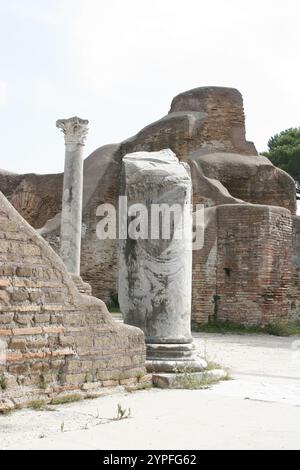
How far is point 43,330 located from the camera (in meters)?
4.97

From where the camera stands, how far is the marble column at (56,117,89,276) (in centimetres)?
1355

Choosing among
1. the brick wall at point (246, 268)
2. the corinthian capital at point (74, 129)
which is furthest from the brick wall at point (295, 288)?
the corinthian capital at point (74, 129)

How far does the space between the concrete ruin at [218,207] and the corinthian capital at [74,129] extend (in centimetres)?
361

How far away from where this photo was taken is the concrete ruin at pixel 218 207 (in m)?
14.6

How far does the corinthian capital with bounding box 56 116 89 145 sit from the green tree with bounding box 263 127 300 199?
2301 cm

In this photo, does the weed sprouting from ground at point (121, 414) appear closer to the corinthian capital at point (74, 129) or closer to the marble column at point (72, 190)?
the marble column at point (72, 190)

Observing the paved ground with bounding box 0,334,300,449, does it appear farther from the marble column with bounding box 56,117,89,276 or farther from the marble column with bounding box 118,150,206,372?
the marble column with bounding box 56,117,89,276

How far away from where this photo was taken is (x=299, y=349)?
35.9 ft

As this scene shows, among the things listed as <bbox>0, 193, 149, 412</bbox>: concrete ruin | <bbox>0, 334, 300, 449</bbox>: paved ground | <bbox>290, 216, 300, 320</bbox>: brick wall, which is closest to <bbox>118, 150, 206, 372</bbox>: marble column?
<bbox>0, 334, 300, 449</bbox>: paved ground

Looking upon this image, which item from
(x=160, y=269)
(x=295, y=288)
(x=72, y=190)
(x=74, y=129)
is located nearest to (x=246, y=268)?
(x=295, y=288)

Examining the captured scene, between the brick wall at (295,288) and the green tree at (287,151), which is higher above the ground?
the green tree at (287,151)
